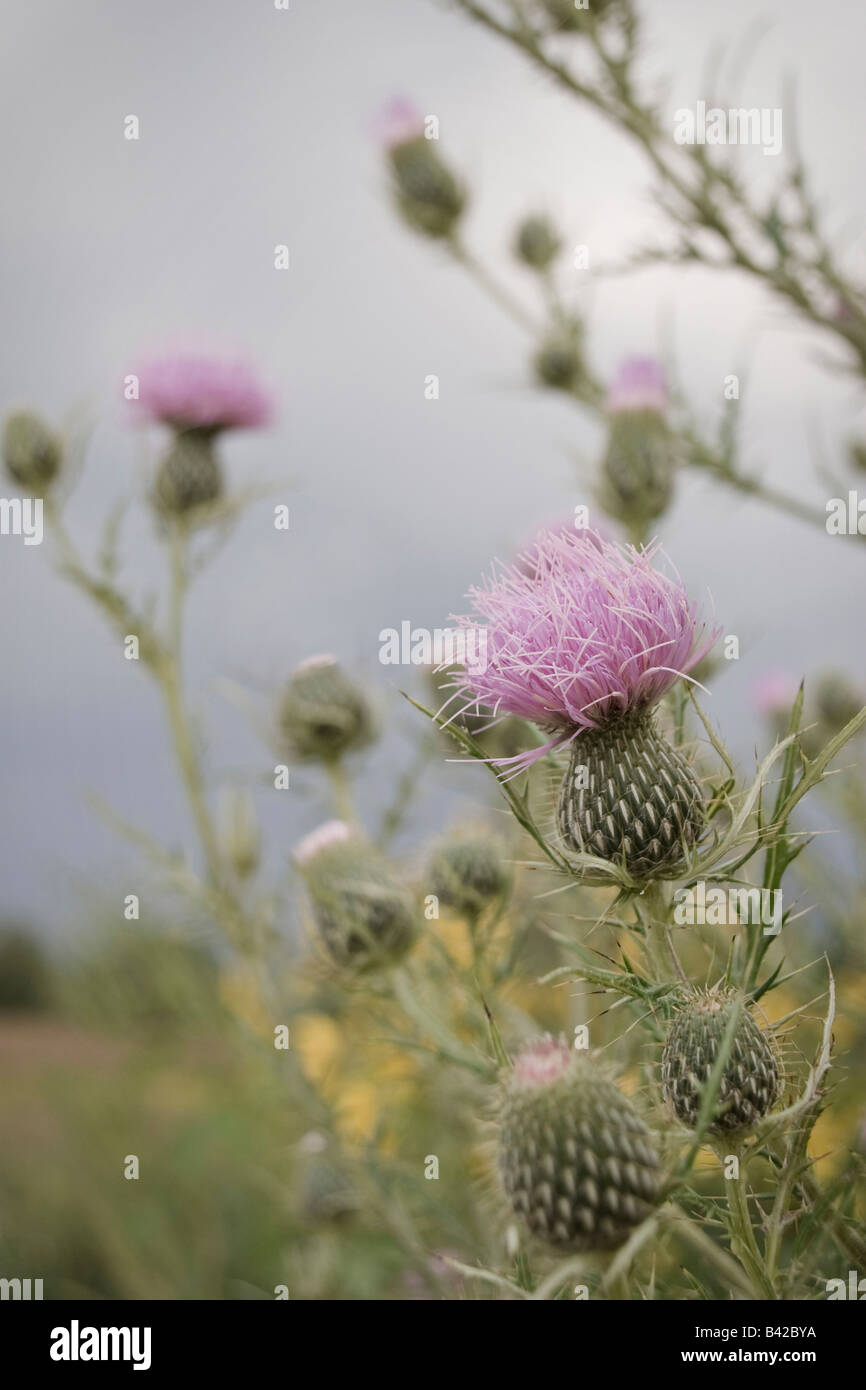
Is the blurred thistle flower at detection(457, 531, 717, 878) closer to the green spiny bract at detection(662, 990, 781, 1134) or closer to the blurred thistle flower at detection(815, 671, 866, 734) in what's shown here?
the green spiny bract at detection(662, 990, 781, 1134)

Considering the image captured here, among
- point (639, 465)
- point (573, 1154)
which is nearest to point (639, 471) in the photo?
point (639, 465)

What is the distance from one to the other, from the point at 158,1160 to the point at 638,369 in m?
4.97

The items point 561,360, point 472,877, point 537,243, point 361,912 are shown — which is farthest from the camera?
point 537,243

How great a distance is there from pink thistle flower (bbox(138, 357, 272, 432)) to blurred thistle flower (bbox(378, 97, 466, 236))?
91 cm

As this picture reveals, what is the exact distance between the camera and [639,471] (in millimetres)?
2869

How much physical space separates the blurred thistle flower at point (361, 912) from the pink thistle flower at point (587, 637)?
Result: 741 millimetres

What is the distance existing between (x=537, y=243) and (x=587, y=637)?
3326 mm

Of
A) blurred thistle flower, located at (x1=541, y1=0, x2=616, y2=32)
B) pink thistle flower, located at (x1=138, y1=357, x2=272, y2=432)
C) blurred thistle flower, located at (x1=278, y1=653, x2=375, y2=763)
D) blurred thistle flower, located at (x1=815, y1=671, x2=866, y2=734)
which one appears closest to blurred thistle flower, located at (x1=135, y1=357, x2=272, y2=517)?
pink thistle flower, located at (x1=138, y1=357, x2=272, y2=432)

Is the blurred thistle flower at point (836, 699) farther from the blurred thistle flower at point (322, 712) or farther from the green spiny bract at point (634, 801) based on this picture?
the green spiny bract at point (634, 801)

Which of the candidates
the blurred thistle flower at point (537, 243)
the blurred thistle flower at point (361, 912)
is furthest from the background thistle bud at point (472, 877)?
the blurred thistle flower at point (537, 243)

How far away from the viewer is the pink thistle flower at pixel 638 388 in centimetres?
304

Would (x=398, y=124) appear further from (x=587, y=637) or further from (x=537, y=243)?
(x=587, y=637)

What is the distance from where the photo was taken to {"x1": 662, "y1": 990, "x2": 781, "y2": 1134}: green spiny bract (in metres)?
1.24
